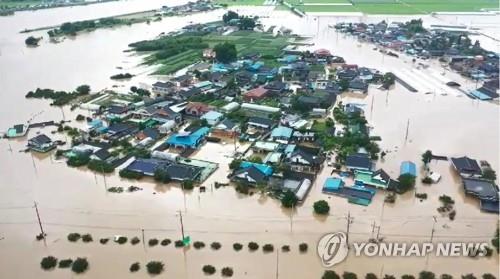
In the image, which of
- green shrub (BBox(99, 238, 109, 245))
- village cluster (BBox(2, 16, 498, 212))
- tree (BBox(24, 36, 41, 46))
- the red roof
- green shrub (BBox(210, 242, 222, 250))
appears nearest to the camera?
green shrub (BBox(210, 242, 222, 250))

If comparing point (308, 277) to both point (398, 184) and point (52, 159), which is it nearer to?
point (398, 184)

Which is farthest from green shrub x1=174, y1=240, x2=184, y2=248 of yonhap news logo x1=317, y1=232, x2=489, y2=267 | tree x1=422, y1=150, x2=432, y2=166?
tree x1=422, y1=150, x2=432, y2=166

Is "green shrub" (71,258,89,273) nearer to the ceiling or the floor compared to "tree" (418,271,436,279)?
nearer to the ceiling

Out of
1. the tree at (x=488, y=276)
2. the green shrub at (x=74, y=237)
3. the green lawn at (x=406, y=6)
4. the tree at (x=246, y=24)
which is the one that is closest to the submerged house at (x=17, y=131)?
the green shrub at (x=74, y=237)

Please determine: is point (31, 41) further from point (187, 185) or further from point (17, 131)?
point (187, 185)

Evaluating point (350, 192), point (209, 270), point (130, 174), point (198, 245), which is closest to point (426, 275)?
point (350, 192)

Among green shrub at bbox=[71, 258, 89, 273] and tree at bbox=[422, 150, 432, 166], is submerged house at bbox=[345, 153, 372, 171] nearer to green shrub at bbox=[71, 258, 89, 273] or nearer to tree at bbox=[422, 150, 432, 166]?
tree at bbox=[422, 150, 432, 166]

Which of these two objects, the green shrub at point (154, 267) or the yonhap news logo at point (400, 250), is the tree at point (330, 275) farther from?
the green shrub at point (154, 267)
